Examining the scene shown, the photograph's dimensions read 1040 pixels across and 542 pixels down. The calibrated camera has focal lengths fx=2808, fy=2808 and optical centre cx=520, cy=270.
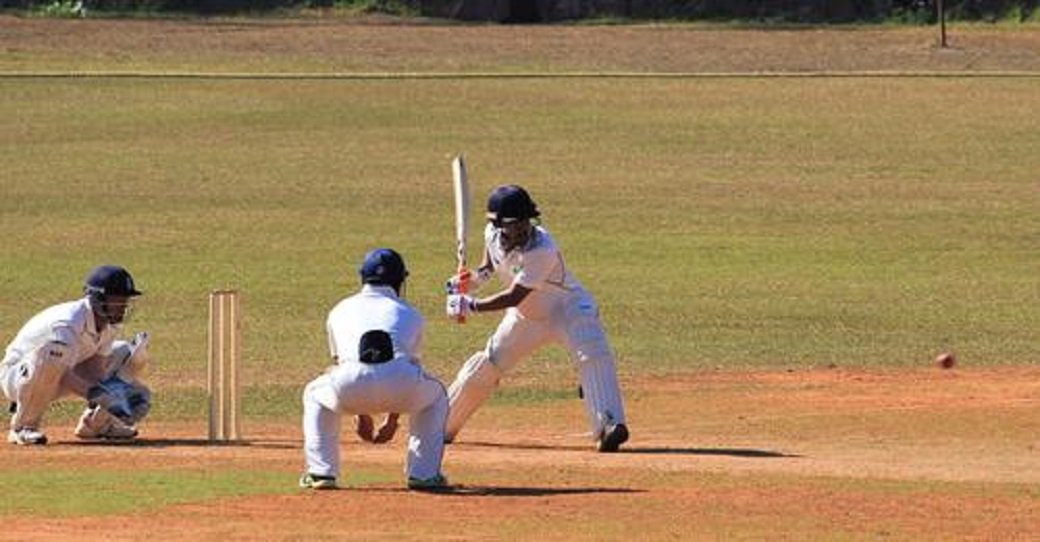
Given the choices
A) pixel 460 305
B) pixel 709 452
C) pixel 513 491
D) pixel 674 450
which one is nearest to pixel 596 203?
pixel 674 450

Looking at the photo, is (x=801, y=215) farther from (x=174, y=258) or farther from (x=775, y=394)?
(x=775, y=394)

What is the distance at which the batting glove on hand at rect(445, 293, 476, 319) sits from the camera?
597 inches

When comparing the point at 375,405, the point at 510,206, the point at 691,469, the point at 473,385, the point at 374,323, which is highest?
the point at 510,206

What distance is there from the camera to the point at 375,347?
45.1ft

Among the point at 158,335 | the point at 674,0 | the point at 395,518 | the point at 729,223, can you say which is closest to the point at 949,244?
the point at 729,223

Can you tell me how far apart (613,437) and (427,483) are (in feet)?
6.68

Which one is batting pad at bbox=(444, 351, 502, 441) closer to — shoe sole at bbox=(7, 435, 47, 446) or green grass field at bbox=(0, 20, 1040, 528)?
green grass field at bbox=(0, 20, 1040, 528)

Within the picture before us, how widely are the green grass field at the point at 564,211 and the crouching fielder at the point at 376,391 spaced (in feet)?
1.84

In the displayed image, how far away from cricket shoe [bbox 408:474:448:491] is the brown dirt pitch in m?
0.11

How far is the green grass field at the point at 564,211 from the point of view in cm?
2170

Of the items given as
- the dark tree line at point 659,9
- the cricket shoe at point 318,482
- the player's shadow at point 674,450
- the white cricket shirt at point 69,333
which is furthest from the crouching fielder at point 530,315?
the dark tree line at point 659,9

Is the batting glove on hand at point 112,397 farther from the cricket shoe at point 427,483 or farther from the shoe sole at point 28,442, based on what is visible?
the cricket shoe at point 427,483

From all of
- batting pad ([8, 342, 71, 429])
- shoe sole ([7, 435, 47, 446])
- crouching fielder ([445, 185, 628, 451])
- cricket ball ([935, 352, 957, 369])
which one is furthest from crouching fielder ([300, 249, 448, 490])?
cricket ball ([935, 352, 957, 369])

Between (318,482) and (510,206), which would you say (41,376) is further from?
(510,206)
